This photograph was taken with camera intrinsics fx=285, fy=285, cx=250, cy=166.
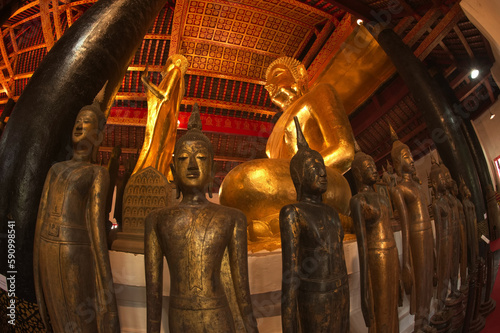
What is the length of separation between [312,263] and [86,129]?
0.85 metres

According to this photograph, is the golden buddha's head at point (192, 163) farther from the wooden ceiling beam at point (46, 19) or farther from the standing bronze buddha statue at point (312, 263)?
the wooden ceiling beam at point (46, 19)

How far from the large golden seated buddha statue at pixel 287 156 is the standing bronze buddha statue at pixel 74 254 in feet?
2.03

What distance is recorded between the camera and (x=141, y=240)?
1100 mm

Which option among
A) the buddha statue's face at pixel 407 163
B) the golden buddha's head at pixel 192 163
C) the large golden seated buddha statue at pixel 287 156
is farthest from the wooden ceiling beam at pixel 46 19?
the buddha statue's face at pixel 407 163

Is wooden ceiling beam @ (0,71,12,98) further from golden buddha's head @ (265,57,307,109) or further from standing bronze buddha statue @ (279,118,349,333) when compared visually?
standing bronze buddha statue @ (279,118,349,333)

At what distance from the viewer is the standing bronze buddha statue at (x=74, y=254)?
2.67ft

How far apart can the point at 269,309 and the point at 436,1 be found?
11.9ft

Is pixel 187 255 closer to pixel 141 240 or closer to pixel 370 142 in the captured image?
pixel 141 240

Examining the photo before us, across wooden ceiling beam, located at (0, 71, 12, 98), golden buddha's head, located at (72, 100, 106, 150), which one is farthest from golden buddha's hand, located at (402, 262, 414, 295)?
wooden ceiling beam, located at (0, 71, 12, 98)

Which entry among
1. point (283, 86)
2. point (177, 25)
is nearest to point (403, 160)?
point (283, 86)

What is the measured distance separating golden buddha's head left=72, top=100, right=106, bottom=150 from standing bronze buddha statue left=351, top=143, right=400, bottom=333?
0.98 m

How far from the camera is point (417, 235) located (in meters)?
1.53

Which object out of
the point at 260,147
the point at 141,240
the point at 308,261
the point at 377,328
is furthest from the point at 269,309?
the point at 260,147

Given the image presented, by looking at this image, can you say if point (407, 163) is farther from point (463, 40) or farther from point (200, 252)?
point (463, 40)
